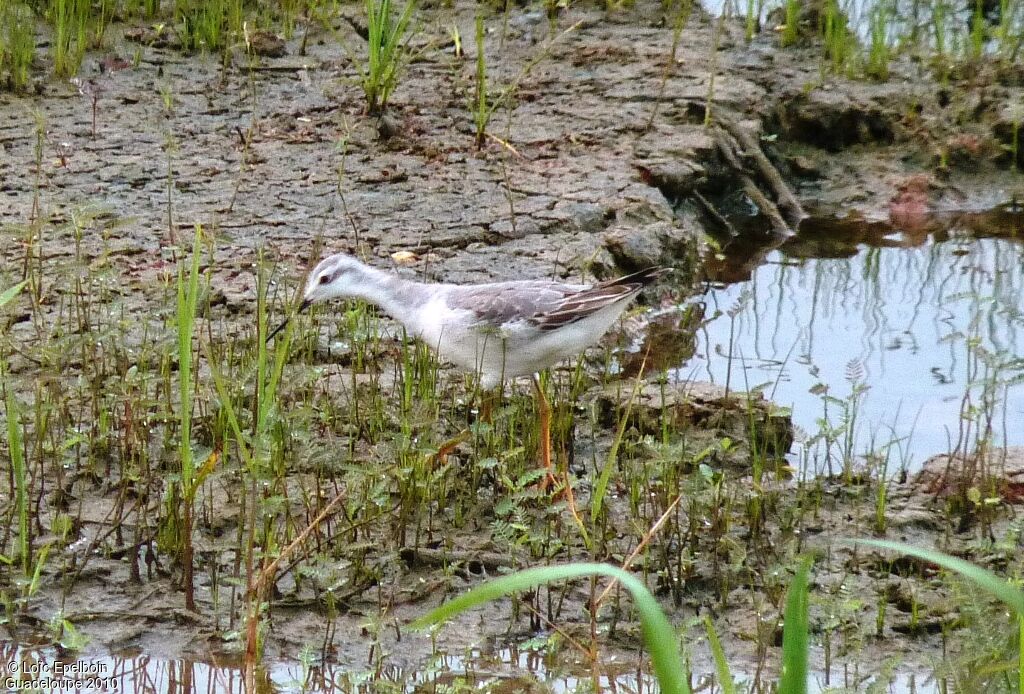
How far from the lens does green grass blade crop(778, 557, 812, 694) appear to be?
264cm

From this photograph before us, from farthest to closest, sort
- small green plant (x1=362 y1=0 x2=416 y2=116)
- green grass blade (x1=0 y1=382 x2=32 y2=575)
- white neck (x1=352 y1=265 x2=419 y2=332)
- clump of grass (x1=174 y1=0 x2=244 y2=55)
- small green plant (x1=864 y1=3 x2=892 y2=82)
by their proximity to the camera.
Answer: small green plant (x1=864 y1=3 x2=892 y2=82) → clump of grass (x1=174 y1=0 x2=244 y2=55) → small green plant (x1=362 y1=0 x2=416 y2=116) → white neck (x1=352 y1=265 x2=419 y2=332) → green grass blade (x1=0 y1=382 x2=32 y2=575)

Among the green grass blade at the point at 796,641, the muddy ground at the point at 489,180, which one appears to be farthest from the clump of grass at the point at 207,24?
the green grass blade at the point at 796,641

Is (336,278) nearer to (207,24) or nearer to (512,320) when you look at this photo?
(512,320)

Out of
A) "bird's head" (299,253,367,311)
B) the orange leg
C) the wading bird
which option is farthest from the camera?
"bird's head" (299,253,367,311)

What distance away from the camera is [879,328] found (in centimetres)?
727

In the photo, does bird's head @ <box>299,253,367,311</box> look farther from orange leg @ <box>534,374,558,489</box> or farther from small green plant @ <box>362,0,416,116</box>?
small green plant @ <box>362,0,416,116</box>

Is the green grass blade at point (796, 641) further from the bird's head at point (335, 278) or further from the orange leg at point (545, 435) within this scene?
the bird's head at point (335, 278)

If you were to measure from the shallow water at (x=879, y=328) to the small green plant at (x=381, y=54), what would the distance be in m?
2.21

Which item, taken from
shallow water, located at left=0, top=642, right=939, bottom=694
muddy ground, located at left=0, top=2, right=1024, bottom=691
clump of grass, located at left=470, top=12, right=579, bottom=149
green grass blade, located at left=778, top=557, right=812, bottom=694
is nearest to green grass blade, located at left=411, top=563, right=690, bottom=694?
green grass blade, located at left=778, top=557, right=812, bottom=694

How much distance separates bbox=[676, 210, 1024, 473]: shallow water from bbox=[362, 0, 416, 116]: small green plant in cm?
221

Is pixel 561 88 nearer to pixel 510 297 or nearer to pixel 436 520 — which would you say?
pixel 510 297

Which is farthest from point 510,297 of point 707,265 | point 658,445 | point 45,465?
point 707,265

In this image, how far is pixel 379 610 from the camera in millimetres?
4348

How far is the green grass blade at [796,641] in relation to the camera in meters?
2.64
